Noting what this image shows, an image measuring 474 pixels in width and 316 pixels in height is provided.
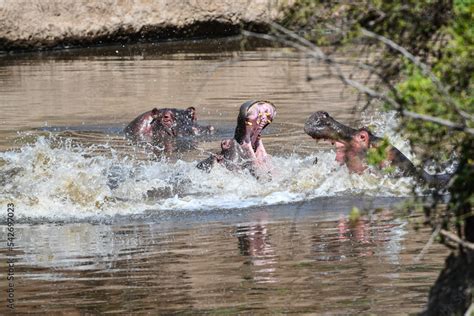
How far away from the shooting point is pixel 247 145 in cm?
932

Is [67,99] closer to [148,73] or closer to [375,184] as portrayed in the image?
[148,73]

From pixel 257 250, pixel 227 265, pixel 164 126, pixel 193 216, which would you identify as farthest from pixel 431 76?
pixel 164 126

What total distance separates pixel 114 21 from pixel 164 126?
6942 mm

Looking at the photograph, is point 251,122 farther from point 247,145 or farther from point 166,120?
point 166,120

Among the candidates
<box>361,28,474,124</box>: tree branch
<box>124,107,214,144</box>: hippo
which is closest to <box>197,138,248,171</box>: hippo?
<box>124,107,214,144</box>: hippo

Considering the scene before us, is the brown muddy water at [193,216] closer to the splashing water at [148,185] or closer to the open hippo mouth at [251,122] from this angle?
the splashing water at [148,185]

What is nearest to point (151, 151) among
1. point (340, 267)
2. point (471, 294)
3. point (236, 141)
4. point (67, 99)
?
point (236, 141)

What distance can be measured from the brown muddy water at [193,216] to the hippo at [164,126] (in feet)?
0.54

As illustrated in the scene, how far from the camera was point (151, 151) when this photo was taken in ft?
36.7

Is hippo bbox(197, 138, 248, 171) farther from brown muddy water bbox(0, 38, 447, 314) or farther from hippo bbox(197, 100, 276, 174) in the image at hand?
brown muddy water bbox(0, 38, 447, 314)

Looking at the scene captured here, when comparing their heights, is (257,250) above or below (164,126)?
above

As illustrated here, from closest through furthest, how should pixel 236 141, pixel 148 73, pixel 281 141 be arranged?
pixel 236 141, pixel 281 141, pixel 148 73

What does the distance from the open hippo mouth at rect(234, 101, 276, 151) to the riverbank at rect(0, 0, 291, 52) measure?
8544mm

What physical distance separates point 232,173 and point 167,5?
1015 cm
